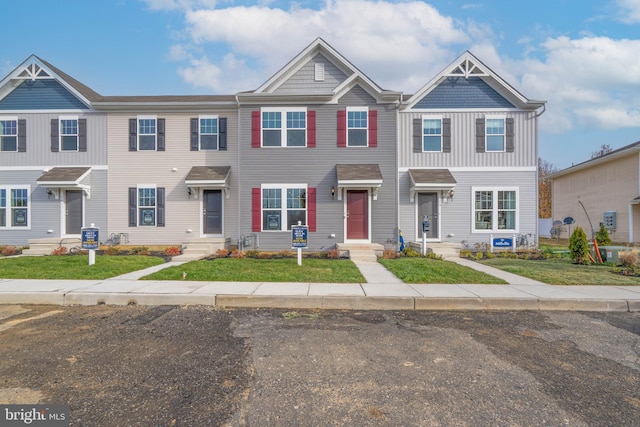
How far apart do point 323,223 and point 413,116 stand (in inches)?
250

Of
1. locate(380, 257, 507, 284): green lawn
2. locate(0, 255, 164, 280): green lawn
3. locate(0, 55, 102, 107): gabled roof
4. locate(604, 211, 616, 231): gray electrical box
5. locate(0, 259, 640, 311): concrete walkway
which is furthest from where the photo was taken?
locate(604, 211, 616, 231): gray electrical box

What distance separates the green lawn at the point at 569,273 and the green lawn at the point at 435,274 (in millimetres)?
1391

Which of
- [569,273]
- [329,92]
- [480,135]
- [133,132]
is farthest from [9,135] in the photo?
[569,273]

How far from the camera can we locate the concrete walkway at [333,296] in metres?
6.00

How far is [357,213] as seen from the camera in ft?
42.8

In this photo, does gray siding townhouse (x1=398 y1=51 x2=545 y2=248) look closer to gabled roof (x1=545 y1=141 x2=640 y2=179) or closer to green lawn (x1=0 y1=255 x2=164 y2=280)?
gabled roof (x1=545 y1=141 x2=640 y2=179)

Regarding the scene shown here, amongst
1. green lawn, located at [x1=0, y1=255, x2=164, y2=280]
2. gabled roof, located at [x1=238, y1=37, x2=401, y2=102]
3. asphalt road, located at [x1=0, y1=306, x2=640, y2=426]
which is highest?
gabled roof, located at [x1=238, y1=37, x2=401, y2=102]

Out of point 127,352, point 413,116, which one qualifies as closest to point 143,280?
point 127,352

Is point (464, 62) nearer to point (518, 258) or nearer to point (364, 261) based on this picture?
point (518, 258)

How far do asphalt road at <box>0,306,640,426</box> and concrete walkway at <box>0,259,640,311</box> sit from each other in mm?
524

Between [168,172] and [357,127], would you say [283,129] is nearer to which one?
[357,127]

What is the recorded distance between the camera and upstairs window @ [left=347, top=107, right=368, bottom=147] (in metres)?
13.2

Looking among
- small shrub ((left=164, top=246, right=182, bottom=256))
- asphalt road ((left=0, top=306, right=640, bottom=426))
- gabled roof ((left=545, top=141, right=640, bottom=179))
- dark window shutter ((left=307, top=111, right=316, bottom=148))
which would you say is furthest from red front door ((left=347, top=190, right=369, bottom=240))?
gabled roof ((left=545, top=141, right=640, bottom=179))

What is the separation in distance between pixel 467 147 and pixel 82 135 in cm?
1716
